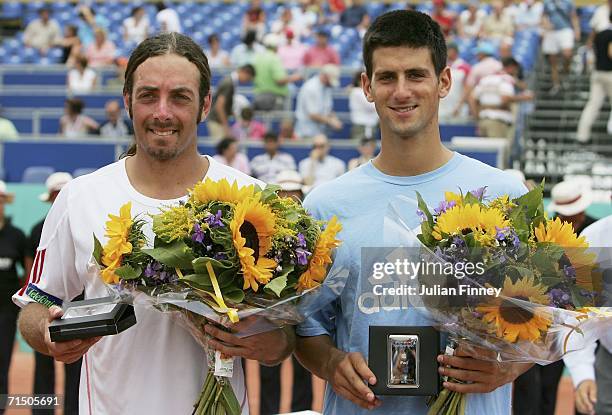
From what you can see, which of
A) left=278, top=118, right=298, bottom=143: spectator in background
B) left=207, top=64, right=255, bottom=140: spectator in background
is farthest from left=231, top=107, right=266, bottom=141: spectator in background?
left=278, top=118, right=298, bottom=143: spectator in background

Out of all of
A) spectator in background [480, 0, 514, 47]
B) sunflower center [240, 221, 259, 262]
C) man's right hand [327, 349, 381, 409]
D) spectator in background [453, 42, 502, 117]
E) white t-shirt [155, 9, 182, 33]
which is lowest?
man's right hand [327, 349, 381, 409]

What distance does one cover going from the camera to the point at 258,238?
3502mm

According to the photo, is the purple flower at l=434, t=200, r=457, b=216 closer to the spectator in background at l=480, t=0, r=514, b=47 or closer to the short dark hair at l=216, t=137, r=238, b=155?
the short dark hair at l=216, t=137, r=238, b=155

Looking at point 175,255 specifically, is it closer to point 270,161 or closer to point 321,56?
point 270,161

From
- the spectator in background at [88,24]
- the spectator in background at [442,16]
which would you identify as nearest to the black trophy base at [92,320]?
the spectator in background at [442,16]

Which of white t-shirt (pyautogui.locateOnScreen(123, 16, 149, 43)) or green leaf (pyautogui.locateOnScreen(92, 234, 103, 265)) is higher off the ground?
white t-shirt (pyautogui.locateOnScreen(123, 16, 149, 43))

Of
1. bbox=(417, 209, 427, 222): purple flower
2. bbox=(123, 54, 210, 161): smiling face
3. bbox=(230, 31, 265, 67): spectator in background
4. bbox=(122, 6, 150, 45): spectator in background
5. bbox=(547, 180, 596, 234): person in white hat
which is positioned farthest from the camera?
bbox=(122, 6, 150, 45): spectator in background

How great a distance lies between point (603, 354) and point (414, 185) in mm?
2096

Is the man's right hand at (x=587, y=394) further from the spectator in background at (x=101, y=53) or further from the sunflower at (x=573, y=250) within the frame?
the spectator in background at (x=101, y=53)

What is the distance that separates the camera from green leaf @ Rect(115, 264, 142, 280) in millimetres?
3439

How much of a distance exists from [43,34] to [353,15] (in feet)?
20.3

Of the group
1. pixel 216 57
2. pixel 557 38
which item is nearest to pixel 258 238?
pixel 557 38

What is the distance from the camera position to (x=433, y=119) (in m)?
3.95

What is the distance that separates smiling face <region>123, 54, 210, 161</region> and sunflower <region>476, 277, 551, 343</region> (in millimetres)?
1174
